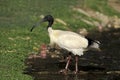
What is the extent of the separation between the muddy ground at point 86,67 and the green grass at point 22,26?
0.68 meters

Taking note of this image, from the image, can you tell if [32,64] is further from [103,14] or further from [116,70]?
[103,14]

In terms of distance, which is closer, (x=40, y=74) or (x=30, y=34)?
(x=40, y=74)

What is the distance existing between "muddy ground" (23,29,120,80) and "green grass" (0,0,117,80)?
68 cm

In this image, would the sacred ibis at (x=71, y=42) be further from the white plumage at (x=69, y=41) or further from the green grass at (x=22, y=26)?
the green grass at (x=22, y=26)

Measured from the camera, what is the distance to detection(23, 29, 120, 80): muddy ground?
72.6 ft

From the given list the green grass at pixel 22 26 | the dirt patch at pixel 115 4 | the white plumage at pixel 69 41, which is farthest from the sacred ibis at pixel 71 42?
the dirt patch at pixel 115 4

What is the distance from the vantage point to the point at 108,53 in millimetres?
28922

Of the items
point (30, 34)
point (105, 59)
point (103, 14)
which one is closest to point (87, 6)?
point (103, 14)

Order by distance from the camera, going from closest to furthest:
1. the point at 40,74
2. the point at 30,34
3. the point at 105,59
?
the point at 40,74 → the point at 105,59 → the point at 30,34

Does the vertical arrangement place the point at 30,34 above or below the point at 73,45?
below

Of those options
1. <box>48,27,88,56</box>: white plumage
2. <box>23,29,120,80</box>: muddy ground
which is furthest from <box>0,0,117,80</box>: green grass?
<box>48,27,88,56</box>: white plumage

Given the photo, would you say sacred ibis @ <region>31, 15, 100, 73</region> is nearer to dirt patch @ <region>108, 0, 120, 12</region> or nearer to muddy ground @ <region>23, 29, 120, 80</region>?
muddy ground @ <region>23, 29, 120, 80</region>

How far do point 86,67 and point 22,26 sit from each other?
10.2 meters

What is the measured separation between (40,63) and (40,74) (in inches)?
101
